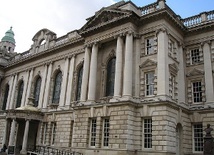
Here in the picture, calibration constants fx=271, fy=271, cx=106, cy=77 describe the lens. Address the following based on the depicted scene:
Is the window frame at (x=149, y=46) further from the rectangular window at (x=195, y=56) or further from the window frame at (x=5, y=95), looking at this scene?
the window frame at (x=5, y=95)

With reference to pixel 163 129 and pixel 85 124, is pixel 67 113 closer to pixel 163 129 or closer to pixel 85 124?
pixel 85 124

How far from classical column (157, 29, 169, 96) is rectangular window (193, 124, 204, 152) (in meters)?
5.34

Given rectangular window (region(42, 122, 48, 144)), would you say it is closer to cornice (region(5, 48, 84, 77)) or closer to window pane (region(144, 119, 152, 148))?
cornice (region(5, 48, 84, 77))

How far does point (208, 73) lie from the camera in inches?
1003

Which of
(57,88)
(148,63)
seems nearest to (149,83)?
(148,63)

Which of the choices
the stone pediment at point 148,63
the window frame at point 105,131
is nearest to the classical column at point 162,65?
the stone pediment at point 148,63

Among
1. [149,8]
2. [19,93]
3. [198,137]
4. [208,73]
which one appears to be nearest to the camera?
[198,137]

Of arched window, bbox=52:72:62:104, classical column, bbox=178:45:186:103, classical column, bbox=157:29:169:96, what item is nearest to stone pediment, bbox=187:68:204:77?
classical column, bbox=178:45:186:103

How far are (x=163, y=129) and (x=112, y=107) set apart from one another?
16.9 ft

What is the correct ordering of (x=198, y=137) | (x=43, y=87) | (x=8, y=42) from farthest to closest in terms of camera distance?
(x=8, y=42), (x=43, y=87), (x=198, y=137)

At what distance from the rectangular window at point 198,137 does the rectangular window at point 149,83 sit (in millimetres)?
5648

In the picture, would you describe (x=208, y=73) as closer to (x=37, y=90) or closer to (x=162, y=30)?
(x=162, y=30)

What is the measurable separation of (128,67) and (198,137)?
30.0 ft

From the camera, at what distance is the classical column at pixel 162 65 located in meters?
23.0
